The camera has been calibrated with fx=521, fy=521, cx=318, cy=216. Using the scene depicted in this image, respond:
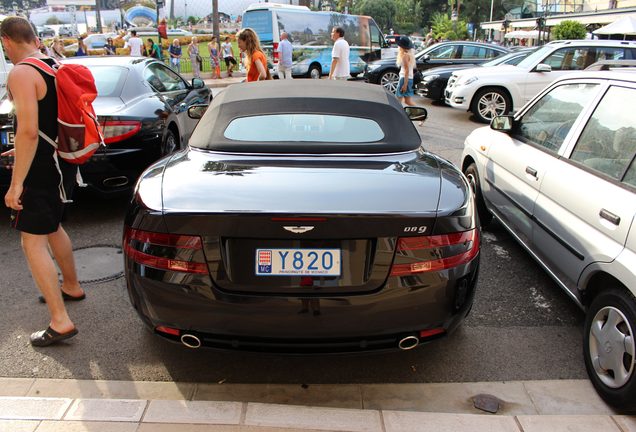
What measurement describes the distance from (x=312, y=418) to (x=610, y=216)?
185 centimetres

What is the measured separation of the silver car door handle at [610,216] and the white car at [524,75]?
29.2ft

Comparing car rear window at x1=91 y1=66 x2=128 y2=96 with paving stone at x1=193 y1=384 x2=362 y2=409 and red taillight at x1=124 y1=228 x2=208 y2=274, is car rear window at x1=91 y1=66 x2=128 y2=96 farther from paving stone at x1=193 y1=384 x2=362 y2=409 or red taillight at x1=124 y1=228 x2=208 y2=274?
paving stone at x1=193 y1=384 x2=362 y2=409

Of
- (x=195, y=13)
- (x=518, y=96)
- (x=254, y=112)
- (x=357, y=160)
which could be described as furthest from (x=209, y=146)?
(x=195, y=13)

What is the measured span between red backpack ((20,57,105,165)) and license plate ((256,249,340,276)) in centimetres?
156

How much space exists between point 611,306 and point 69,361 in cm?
300

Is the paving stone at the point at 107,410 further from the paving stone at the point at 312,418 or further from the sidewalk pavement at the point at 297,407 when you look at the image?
the paving stone at the point at 312,418

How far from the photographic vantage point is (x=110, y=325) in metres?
3.42

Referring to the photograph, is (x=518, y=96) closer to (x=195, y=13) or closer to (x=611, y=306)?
(x=611, y=306)

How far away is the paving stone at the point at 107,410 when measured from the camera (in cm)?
245

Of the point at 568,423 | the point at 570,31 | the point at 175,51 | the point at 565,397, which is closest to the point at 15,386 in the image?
the point at 568,423

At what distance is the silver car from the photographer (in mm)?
2605

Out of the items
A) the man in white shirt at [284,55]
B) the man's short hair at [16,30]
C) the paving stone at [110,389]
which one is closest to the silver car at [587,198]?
the paving stone at [110,389]

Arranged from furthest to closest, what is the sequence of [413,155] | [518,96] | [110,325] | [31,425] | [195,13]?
[195,13], [518,96], [110,325], [413,155], [31,425]

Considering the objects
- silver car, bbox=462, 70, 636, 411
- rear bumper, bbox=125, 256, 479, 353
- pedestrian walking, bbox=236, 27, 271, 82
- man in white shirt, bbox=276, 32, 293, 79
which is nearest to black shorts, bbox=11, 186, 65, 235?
rear bumper, bbox=125, 256, 479, 353
